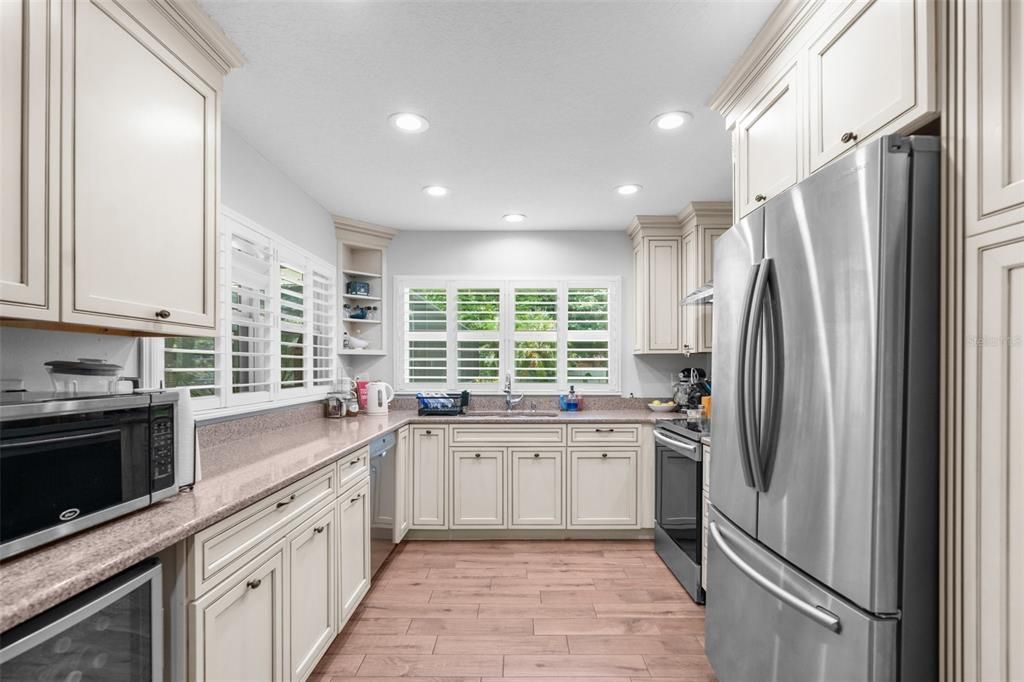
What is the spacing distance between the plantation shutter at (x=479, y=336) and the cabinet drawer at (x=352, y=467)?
1.72m

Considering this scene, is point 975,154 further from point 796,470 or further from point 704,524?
point 704,524

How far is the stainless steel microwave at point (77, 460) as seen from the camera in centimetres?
98

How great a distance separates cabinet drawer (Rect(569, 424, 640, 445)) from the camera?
3.56 metres

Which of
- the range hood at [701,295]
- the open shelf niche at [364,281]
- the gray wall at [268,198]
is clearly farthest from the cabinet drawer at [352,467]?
the range hood at [701,295]

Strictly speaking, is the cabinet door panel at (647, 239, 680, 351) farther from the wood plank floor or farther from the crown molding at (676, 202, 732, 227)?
the wood plank floor

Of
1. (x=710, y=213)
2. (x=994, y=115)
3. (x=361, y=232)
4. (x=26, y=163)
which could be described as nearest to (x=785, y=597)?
(x=994, y=115)

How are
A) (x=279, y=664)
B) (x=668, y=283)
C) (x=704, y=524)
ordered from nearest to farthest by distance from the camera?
(x=279, y=664) → (x=704, y=524) → (x=668, y=283)

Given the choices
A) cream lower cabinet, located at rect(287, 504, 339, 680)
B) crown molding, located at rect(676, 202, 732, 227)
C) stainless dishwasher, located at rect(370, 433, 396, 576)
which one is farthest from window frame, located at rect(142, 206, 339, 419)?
crown molding, located at rect(676, 202, 732, 227)

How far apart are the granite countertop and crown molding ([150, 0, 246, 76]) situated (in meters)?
1.47

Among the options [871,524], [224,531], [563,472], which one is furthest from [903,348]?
[563,472]

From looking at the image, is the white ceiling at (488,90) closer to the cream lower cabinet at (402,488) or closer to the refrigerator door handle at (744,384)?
the refrigerator door handle at (744,384)

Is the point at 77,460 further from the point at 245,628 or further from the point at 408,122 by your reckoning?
the point at 408,122

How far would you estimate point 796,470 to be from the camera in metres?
1.33

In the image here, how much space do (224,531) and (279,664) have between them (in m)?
0.66
